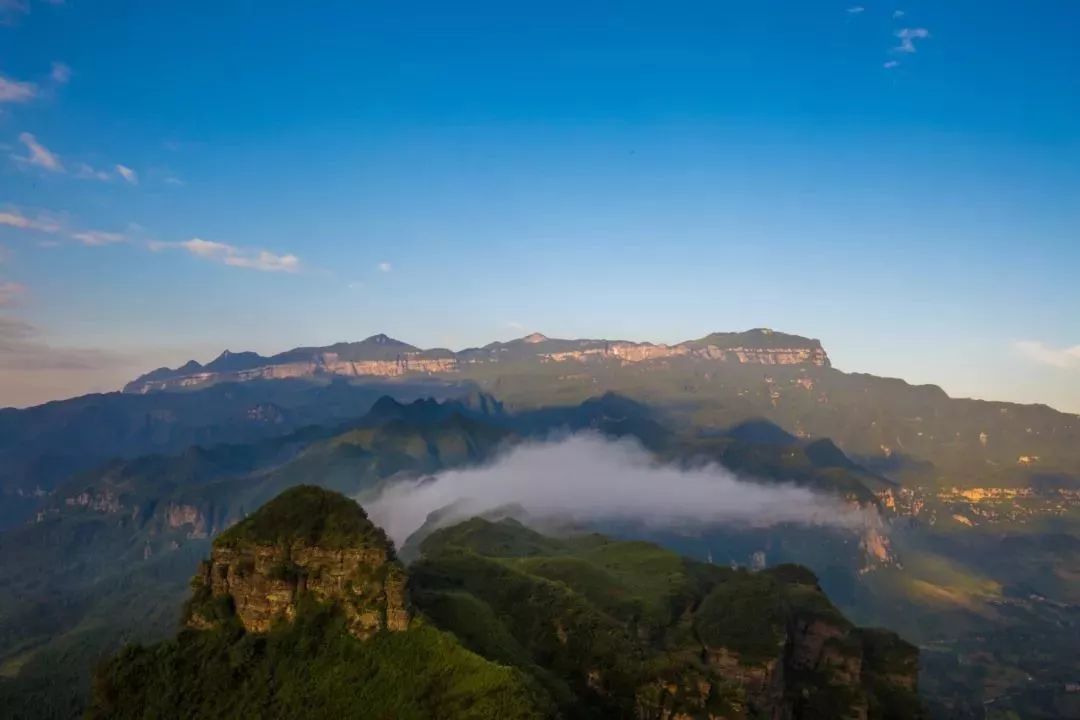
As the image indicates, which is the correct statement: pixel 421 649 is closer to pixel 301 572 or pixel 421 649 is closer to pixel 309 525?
pixel 301 572

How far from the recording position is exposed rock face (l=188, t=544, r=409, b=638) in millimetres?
95938

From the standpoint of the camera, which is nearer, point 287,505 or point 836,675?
point 287,505

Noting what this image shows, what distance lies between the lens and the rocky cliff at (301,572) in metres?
96.4

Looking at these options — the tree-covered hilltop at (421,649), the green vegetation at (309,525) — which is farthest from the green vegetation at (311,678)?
the green vegetation at (309,525)

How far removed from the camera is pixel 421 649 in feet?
303

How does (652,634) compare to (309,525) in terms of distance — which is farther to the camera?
(652,634)

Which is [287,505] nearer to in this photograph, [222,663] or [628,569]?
[222,663]

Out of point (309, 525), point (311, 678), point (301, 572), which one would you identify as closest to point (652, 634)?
point (301, 572)

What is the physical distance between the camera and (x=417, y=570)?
141m

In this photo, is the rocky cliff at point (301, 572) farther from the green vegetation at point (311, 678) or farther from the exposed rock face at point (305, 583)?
the green vegetation at point (311, 678)

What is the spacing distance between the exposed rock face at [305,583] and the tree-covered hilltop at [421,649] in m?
0.18

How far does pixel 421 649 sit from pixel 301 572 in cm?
2096

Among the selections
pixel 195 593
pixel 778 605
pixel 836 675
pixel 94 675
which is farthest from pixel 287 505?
pixel 836 675

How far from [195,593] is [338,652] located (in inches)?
1054
